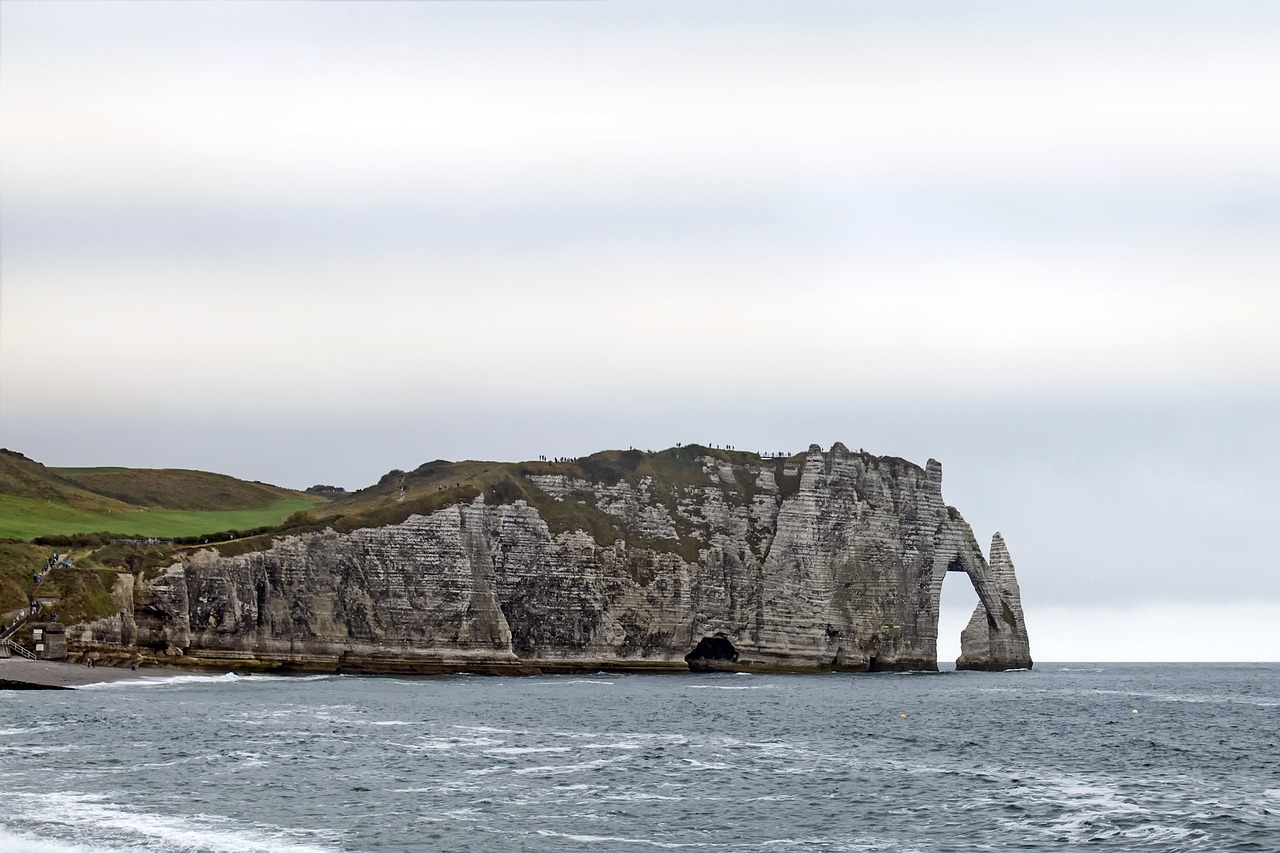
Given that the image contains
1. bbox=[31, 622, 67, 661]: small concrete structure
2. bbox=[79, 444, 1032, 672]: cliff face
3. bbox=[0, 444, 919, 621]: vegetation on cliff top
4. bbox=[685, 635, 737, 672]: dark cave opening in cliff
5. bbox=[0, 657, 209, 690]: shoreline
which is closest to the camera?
bbox=[0, 657, 209, 690]: shoreline

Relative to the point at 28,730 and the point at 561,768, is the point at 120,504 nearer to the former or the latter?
the point at 28,730

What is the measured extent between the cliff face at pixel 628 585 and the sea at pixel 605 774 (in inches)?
810

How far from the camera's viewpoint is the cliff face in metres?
124

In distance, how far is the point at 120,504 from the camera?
6403 inches

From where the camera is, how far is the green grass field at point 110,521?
429ft

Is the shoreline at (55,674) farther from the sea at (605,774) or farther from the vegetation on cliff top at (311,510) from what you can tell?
the vegetation on cliff top at (311,510)

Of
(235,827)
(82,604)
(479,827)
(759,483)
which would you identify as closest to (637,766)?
(479,827)

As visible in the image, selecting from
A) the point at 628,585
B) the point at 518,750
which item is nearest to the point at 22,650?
the point at 518,750

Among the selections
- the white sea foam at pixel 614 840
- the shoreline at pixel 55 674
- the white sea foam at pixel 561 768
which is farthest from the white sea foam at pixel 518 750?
the shoreline at pixel 55 674

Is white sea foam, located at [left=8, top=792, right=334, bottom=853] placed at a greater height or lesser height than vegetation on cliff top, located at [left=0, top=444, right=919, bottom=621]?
lesser

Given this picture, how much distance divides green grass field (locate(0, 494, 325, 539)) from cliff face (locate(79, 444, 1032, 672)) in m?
17.3

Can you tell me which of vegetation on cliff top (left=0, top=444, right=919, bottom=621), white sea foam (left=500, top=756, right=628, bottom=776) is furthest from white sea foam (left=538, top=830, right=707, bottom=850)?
vegetation on cliff top (left=0, top=444, right=919, bottom=621)

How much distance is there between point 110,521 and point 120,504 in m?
23.3

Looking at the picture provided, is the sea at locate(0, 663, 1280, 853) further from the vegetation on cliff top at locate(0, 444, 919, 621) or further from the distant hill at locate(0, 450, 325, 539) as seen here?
the distant hill at locate(0, 450, 325, 539)
